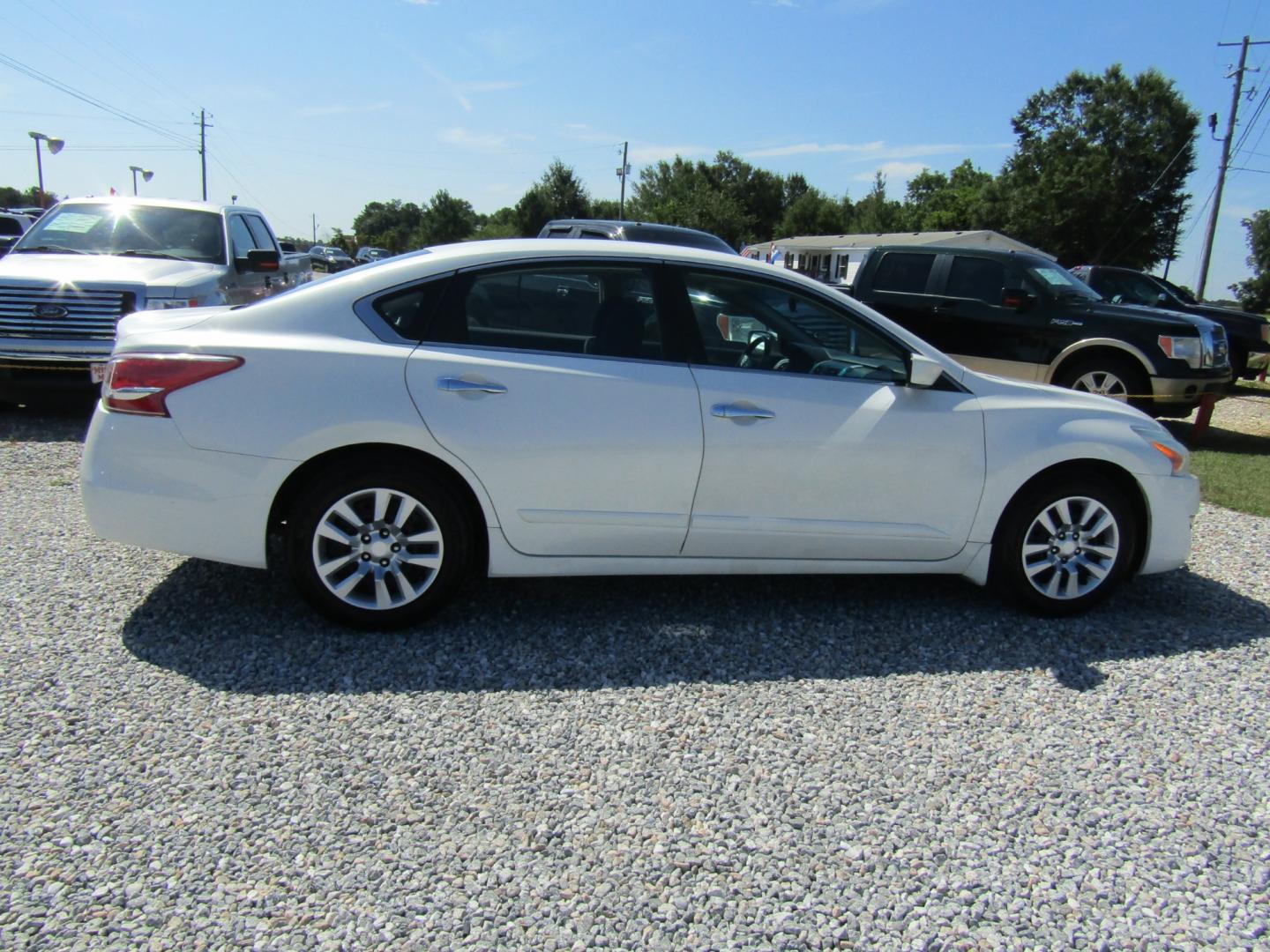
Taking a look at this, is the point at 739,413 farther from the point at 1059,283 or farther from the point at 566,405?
the point at 1059,283

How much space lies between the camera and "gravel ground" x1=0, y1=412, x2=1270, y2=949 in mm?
2449

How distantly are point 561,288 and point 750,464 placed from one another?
1140 millimetres

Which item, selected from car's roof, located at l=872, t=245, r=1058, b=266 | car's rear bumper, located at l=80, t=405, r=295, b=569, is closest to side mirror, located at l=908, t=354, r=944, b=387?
car's rear bumper, located at l=80, t=405, r=295, b=569

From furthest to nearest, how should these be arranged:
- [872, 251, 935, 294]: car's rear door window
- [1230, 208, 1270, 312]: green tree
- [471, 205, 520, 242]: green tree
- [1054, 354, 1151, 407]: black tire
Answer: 1. [1230, 208, 1270, 312]: green tree
2. [471, 205, 520, 242]: green tree
3. [872, 251, 935, 294]: car's rear door window
4. [1054, 354, 1151, 407]: black tire

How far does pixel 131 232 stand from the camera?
29.8 feet

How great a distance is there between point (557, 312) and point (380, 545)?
1259 millimetres

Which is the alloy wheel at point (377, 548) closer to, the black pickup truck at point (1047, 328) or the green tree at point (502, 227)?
the black pickup truck at point (1047, 328)

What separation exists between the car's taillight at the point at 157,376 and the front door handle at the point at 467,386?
0.81 m

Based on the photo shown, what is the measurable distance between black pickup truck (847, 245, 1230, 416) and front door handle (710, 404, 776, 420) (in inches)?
278

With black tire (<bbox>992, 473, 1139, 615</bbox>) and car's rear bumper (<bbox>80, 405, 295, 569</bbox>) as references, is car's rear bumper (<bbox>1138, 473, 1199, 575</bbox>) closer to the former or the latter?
black tire (<bbox>992, 473, 1139, 615</bbox>)

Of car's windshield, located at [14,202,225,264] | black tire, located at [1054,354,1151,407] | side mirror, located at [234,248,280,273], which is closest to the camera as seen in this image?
side mirror, located at [234,248,280,273]

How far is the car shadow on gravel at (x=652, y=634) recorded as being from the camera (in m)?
3.76

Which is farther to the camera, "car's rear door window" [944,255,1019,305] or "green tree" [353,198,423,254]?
"green tree" [353,198,423,254]

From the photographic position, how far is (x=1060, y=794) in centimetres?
311
